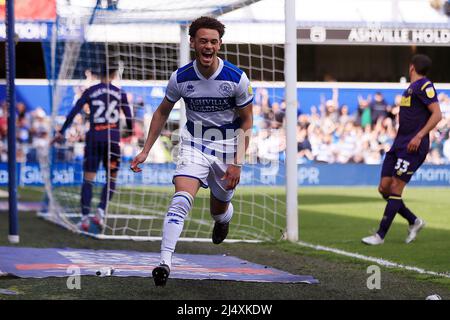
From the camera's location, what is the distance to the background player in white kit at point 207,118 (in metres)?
6.89

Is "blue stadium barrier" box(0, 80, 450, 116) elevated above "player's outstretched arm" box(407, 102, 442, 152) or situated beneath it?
elevated above

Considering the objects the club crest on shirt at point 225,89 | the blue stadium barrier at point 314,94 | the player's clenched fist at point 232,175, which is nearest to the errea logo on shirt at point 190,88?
the club crest on shirt at point 225,89

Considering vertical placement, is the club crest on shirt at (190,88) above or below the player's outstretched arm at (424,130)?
above

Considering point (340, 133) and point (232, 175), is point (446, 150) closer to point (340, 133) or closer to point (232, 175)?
point (340, 133)

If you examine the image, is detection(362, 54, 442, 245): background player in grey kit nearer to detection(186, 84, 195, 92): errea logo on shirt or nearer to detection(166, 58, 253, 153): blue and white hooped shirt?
detection(166, 58, 253, 153): blue and white hooped shirt

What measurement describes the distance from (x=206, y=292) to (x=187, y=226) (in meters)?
6.32

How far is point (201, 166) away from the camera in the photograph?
7.17 m

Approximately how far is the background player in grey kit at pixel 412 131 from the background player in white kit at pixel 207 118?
286cm

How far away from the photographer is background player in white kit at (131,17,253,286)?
22.6 feet

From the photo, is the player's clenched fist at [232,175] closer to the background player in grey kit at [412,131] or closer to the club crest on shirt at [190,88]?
the club crest on shirt at [190,88]

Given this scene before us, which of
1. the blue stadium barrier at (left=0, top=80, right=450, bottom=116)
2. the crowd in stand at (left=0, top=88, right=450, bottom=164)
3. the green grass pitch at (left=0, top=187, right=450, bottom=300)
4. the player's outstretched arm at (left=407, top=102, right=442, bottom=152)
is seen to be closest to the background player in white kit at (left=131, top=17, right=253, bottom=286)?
the green grass pitch at (left=0, top=187, right=450, bottom=300)

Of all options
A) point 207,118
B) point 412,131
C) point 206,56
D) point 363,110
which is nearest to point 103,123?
point 412,131

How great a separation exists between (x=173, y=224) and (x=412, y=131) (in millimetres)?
3988

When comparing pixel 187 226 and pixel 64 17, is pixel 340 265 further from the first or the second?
pixel 64 17
